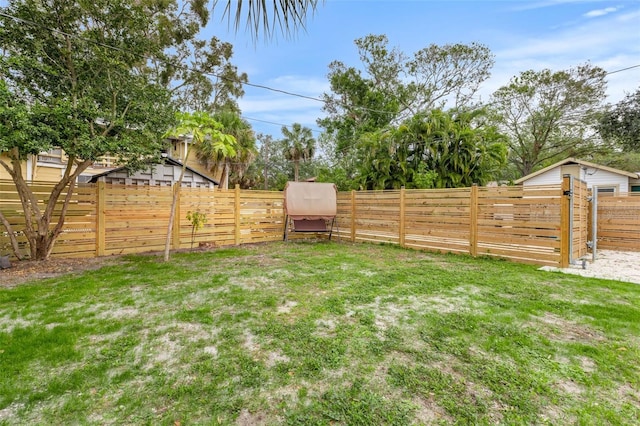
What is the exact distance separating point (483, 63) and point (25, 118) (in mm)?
19713

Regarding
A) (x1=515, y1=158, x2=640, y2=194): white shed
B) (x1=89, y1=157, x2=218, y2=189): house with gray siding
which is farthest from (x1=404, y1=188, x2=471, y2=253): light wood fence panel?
(x1=515, y1=158, x2=640, y2=194): white shed

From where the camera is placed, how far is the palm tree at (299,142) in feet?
69.9

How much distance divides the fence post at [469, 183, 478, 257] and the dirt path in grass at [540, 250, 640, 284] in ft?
4.20

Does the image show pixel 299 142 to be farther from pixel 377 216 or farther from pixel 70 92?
pixel 70 92

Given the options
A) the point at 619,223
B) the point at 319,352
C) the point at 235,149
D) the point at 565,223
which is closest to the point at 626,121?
the point at 619,223

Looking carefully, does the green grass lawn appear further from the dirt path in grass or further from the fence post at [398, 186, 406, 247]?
the fence post at [398, 186, 406, 247]

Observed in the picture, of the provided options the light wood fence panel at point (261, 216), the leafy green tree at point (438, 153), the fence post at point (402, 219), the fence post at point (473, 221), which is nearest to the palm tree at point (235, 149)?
the light wood fence panel at point (261, 216)

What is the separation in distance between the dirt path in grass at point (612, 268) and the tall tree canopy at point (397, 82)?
12466 mm

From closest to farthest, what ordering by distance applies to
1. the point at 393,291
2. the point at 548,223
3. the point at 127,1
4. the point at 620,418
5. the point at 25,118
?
1. the point at 620,418
2. the point at 393,291
3. the point at 25,118
4. the point at 127,1
5. the point at 548,223

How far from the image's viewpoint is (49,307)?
3281 millimetres

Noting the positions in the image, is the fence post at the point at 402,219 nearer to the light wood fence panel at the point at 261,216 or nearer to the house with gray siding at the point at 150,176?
the light wood fence panel at the point at 261,216

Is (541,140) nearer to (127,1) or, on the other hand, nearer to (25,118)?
(127,1)

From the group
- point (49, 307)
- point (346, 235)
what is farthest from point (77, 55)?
point (346, 235)

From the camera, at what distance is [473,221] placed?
6414 mm
